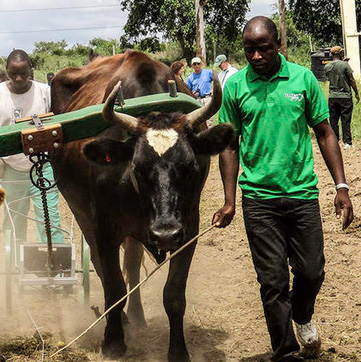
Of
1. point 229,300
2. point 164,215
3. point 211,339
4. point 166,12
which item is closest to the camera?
point 164,215

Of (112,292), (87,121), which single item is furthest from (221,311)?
(87,121)

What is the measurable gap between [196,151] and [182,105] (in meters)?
0.40

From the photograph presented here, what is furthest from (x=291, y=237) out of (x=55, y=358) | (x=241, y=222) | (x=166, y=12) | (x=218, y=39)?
(x=218, y=39)

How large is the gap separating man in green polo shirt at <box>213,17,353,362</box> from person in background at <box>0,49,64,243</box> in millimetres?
2919

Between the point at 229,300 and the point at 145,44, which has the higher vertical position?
the point at 145,44

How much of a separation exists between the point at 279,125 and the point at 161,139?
2.62 ft

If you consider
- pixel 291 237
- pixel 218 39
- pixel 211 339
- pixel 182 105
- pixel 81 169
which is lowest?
pixel 211 339

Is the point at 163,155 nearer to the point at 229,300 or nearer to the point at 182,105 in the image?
the point at 182,105

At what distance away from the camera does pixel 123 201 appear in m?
5.18

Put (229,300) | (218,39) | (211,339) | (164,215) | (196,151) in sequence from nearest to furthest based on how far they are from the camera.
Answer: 1. (164,215)
2. (196,151)
3. (211,339)
4. (229,300)
5. (218,39)

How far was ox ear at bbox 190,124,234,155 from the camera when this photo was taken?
15.2 feet

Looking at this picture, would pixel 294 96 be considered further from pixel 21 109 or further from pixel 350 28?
pixel 350 28

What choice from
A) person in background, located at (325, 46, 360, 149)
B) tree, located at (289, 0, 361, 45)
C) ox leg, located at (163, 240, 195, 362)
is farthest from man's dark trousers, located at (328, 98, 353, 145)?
tree, located at (289, 0, 361, 45)

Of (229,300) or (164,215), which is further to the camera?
(229,300)
